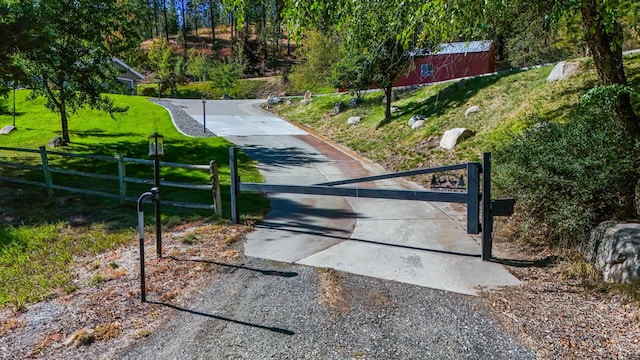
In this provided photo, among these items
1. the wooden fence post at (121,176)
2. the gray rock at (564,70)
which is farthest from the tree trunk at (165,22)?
the wooden fence post at (121,176)

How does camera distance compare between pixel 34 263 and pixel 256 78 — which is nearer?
pixel 34 263

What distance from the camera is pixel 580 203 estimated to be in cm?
508

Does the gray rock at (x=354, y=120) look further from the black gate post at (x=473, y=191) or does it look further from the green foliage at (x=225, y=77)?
the green foliage at (x=225, y=77)

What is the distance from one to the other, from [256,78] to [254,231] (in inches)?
1849

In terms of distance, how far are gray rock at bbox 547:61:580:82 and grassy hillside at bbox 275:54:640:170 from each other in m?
0.20

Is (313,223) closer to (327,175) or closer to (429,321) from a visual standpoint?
(429,321)

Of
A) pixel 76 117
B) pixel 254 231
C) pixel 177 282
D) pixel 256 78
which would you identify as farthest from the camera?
pixel 256 78

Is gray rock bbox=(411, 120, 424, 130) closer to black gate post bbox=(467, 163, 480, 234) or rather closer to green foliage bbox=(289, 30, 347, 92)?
black gate post bbox=(467, 163, 480, 234)

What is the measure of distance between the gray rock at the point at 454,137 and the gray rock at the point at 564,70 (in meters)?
3.05

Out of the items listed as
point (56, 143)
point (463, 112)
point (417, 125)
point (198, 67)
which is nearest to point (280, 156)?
point (417, 125)

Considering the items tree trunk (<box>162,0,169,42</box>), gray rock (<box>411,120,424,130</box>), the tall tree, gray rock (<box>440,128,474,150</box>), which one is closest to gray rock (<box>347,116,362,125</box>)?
gray rock (<box>411,120,424,130</box>)

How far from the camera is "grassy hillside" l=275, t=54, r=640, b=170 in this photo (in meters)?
11.1

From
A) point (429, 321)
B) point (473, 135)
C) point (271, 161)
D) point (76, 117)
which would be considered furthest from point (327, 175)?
point (76, 117)

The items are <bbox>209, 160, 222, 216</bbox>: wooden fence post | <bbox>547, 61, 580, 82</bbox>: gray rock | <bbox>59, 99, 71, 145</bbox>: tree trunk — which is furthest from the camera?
<bbox>59, 99, 71, 145</bbox>: tree trunk
